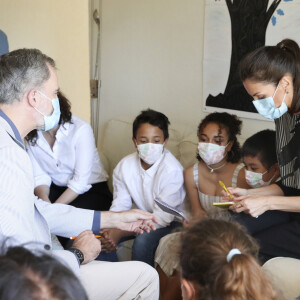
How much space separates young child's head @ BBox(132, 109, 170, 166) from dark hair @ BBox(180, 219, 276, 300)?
1335 mm

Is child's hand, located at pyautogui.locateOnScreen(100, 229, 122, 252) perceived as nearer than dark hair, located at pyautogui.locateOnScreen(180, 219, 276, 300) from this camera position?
No

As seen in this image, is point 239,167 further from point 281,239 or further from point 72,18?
point 72,18

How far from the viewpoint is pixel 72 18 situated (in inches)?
118

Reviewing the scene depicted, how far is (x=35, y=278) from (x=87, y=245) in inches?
40.0

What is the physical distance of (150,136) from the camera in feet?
8.82

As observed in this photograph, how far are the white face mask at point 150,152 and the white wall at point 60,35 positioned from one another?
2.15ft

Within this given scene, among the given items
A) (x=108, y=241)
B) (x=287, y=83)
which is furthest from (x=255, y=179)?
(x=108, y=241)

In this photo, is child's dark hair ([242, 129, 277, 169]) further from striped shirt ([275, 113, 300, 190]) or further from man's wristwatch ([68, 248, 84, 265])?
man's wristwatch ([68, 248, 84, 265])

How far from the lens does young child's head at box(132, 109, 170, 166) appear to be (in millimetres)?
2674

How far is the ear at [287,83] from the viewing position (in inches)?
A: 78.7

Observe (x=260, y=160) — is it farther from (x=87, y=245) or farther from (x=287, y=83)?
(x=87, y=245)

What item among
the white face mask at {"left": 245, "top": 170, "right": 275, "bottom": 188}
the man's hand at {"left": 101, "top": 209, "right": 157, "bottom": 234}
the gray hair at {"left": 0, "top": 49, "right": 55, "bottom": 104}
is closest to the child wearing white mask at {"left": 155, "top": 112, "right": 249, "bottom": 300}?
the white face mask at {"left": 245, "top": 170, "right": 275, "bottom": 188}

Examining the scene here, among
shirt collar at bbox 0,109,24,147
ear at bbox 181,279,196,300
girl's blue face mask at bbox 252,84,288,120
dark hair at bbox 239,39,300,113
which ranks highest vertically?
dark hair at bbox 239,39,300,113

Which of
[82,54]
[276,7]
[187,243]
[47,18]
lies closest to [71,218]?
[187,243]
